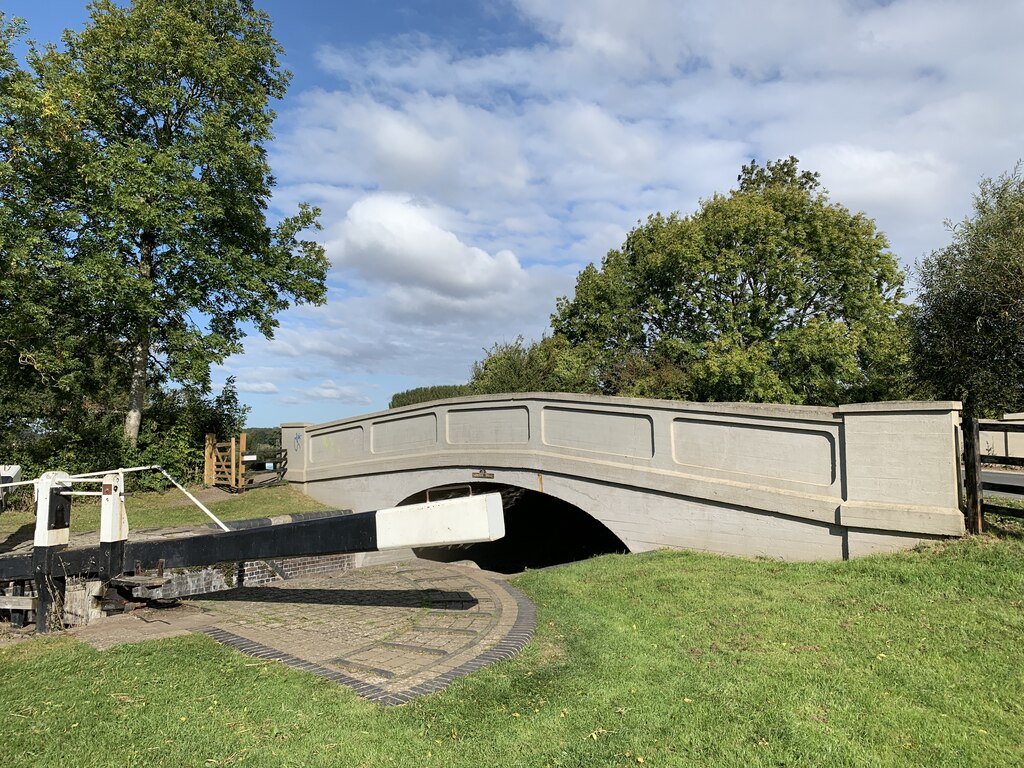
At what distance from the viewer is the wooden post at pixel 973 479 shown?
623 cm

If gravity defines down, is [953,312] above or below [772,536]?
above

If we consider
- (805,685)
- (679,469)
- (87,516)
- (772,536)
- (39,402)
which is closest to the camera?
(805,685)

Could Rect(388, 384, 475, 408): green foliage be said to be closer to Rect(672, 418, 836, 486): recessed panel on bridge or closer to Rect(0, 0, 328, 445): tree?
Rect(0, 0, 328, 445): tree

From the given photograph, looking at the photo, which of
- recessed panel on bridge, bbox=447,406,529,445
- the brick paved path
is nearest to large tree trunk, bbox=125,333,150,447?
recessed panel on bridge, bbox=447,406,529,445

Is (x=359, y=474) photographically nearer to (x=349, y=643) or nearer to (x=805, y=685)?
(x=349, y=643)

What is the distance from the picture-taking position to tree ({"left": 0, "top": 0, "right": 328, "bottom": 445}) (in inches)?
487

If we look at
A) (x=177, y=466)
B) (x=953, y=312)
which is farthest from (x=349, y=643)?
(x=953, y=312)

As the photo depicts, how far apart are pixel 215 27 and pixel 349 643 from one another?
679 inches

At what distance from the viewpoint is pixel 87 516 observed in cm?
1198

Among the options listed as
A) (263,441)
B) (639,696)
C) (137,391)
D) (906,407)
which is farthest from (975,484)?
(263,441)

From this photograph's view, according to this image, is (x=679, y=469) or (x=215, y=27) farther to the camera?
(x=215, y=27)

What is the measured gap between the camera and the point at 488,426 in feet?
39.1

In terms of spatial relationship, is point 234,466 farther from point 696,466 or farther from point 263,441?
point 696,466

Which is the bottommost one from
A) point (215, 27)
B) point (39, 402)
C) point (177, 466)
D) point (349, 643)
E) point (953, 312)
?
point (349, 643)
